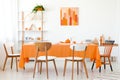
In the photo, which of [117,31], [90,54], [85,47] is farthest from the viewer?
[117,31]

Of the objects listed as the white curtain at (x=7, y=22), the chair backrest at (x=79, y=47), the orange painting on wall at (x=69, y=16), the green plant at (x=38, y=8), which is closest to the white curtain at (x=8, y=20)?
the white curtain at (x=7, y=22)

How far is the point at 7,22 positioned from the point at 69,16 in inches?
79.0

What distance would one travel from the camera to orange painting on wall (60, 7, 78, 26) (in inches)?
319

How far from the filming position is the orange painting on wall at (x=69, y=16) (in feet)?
26.6

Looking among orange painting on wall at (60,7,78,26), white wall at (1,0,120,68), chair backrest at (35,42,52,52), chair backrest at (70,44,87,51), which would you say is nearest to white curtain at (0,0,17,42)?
white wall at (1,0,120,68)

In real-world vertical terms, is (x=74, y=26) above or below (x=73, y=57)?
above

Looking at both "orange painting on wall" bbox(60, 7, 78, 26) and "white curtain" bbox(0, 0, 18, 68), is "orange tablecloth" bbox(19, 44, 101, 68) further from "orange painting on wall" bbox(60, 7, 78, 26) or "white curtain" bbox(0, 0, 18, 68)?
"orange painting on wall" bbox(60, 7, 78, 26)

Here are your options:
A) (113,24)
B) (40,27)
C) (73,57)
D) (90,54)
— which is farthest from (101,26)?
(73,57)

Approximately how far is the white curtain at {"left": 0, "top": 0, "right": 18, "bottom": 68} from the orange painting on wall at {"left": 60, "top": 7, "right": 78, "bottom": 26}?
1509mm

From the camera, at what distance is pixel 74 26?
815 cm

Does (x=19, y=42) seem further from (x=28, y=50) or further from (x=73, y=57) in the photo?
(x=73, y=57)

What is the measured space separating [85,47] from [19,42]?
11.1 ft

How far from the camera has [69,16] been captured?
809 cm

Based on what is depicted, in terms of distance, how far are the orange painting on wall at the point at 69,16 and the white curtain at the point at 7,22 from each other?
151 cm
